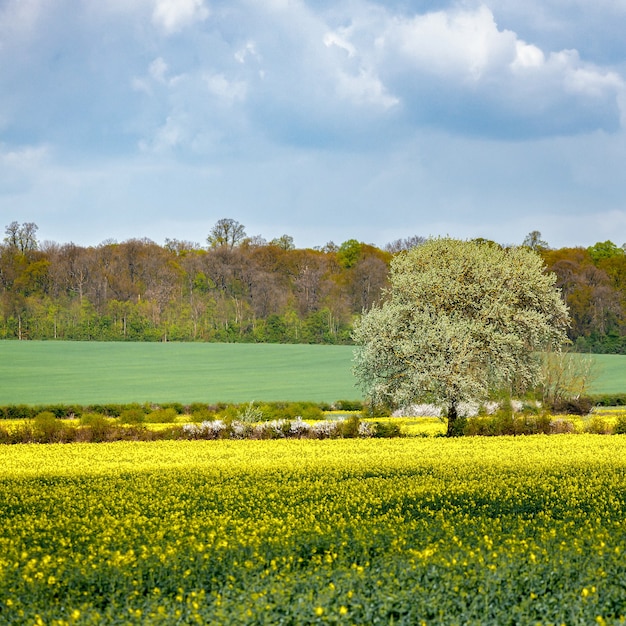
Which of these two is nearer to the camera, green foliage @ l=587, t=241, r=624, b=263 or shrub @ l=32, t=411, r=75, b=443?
shrub @ l=32, t=411, r=75, b=443

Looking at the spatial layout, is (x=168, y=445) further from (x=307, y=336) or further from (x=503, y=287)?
(x=307, y=336)

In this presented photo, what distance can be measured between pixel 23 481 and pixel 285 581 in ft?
35.4

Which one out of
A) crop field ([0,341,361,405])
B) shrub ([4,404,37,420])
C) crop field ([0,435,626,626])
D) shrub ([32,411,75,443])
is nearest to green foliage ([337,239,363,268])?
crop field ([0,341,361,405])

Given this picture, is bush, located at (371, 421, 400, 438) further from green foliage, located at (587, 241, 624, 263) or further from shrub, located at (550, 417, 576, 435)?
green foliage, located at (587, 241, 624, 263)

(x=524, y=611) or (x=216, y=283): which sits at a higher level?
(x=216, y=283)

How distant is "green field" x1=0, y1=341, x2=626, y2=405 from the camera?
61.5 meters

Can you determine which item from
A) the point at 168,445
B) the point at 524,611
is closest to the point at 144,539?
the point at 524,611

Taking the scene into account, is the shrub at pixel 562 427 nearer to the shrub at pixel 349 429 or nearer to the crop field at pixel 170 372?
the shrub at pixel 349 429

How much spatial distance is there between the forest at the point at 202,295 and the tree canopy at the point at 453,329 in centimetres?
5884

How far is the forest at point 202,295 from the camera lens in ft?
303

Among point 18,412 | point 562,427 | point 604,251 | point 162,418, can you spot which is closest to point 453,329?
point 562,427

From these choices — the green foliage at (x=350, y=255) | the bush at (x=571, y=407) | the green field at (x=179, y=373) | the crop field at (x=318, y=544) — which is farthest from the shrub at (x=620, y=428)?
the green foliage at (x=350, y=255)

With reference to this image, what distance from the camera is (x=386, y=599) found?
8359mm

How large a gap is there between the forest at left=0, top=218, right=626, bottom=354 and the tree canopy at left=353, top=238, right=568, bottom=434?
5884 cm
